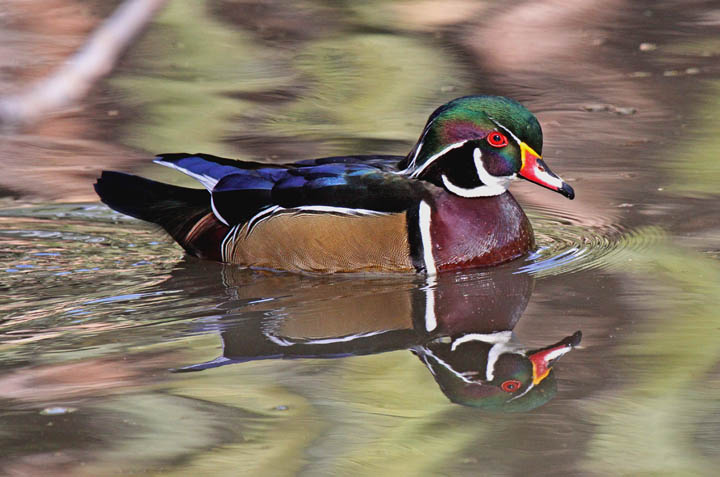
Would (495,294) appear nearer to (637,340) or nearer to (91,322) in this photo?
(637,340)

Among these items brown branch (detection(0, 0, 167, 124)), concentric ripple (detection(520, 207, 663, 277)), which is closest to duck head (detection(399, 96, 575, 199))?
concentric ripple (detection(520, 207, 663, 277))

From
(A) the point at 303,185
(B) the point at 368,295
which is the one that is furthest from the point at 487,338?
(A) the point at 303,185

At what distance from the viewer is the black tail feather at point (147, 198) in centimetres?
729

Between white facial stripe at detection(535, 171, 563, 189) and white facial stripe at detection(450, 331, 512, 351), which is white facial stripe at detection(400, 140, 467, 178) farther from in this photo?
white facial stripe at detection(450, 331, 512, 351)

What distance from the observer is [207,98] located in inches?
412

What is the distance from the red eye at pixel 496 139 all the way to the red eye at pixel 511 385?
76.2 inches

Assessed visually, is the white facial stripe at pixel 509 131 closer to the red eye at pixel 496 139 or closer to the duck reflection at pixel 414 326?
the red eye at pixel 496 139

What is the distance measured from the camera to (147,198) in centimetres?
734

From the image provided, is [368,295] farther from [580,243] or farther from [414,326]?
[580,243]

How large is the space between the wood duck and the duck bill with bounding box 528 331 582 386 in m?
1.25

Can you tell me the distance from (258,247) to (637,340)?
2.29 metres

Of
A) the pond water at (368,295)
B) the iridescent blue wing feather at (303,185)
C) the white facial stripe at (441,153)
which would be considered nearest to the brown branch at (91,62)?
the pond water at (368,295)

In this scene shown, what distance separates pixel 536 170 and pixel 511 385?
6.26 feet

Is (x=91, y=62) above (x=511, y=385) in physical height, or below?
above
